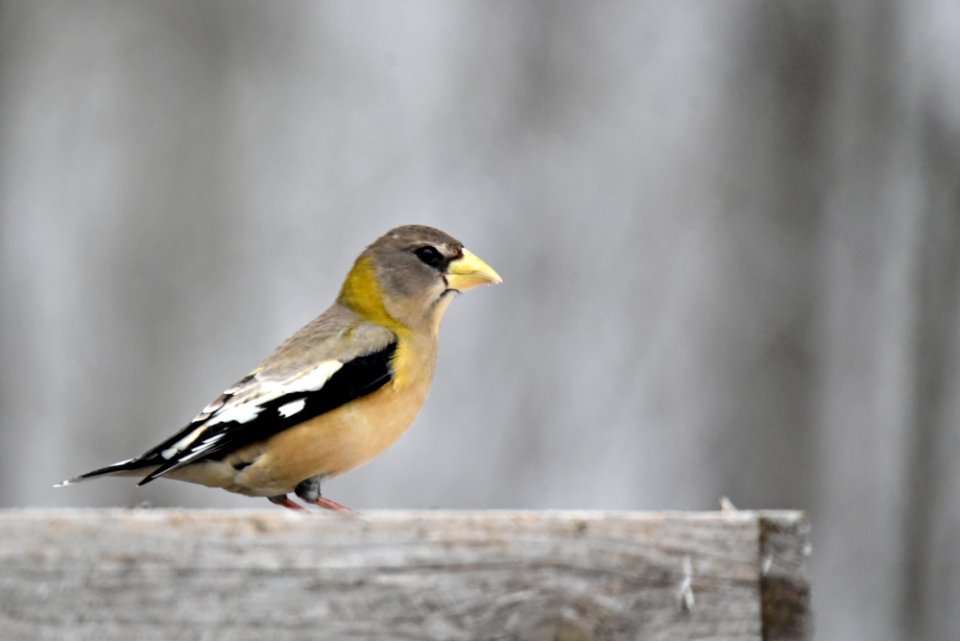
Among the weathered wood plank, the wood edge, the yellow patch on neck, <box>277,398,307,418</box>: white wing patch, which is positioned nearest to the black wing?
<box>277,398,307,418</box>: white wing patch

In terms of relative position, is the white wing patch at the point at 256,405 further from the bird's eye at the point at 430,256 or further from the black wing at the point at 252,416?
the bird's eye at the point at 430,256

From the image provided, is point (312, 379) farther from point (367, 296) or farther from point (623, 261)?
point (623, 261)

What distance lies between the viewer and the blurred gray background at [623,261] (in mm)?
5570

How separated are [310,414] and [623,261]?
8.17 ft

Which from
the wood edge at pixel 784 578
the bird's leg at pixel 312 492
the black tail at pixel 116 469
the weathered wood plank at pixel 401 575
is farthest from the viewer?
the bird's leg at pixel 312 492

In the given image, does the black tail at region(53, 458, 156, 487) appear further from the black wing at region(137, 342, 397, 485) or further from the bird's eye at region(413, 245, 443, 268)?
the bird's eye at region(413, 245, 443, 268)

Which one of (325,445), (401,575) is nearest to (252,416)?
(325,445)

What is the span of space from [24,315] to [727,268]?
2800 millimetres

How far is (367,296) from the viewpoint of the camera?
406cm

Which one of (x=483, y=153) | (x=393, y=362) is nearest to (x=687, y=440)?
(x=483, y=153)

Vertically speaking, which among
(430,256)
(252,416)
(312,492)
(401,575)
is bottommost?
(401,575)

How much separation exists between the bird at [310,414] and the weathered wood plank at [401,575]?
0.95m

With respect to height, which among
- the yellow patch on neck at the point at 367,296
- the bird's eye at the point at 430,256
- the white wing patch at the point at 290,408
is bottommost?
the white wing patch at the point at 290,408

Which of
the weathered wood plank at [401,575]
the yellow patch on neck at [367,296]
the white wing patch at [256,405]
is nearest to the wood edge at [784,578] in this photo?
the weathered wood plank at [401,575]
